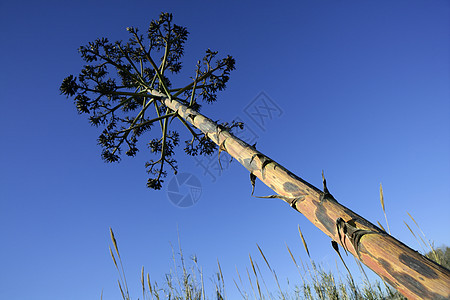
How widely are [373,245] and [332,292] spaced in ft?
7.54

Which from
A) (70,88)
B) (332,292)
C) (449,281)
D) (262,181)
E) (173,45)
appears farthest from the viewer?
(173,45)

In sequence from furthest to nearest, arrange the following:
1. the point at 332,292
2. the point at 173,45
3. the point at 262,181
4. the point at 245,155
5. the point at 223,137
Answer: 1. the point at 173,45
2. the point at 332,292
3. the point at 223,137
4. the point at 245,155
5. the point at 262,181

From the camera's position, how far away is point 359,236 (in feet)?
4.91

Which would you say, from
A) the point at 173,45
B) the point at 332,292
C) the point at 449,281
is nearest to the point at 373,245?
the point at 449,281

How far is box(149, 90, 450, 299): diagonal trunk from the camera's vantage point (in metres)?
1.20

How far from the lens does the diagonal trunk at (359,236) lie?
47.1 inches

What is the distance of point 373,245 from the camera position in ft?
4.72

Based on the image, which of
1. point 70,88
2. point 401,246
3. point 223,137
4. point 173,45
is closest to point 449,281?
point 401,246

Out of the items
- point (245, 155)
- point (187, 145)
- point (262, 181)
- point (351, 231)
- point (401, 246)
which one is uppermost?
point (187, 145)

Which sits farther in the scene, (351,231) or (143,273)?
(143,273)

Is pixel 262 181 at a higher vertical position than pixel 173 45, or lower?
lower

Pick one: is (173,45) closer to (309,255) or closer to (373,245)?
(309,255)

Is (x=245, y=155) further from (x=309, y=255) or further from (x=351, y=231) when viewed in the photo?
(x=309, y=255)

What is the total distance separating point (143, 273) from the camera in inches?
96.5
